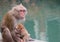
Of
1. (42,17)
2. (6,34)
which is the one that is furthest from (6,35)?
(42,17)

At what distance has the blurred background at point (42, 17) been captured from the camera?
485cm

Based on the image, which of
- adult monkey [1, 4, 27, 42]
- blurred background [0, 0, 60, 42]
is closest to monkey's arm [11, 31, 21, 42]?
adult monkey [1, 4, 27, 42]

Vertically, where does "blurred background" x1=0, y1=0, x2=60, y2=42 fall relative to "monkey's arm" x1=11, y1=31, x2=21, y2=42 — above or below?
above

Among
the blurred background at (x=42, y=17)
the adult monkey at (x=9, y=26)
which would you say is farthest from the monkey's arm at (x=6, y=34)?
the blurred background at (x=42, y=17)

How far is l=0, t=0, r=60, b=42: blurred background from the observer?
485 cm

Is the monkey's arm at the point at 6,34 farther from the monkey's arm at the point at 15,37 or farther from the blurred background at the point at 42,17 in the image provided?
the blurred background at the point at 42,17

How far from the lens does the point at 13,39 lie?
221 cm

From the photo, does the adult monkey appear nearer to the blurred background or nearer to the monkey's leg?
the monkey's leg

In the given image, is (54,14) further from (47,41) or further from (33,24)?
(47,41)

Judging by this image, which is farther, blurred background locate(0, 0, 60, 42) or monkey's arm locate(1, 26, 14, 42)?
blurred background locate(0, 0, 60, 42)

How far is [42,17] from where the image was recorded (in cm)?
600

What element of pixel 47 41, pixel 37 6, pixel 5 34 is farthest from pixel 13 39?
pixel 37 6

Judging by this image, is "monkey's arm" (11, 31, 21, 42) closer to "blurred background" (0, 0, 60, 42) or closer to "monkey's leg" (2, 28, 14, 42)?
"monkey's leg" (2, 28, 14, 42)

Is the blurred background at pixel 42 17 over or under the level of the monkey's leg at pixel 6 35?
over
